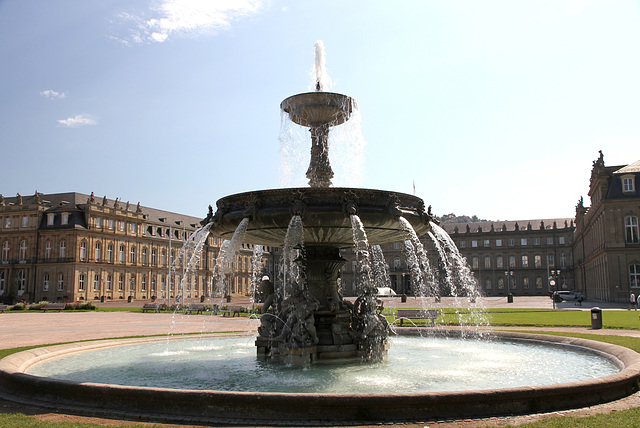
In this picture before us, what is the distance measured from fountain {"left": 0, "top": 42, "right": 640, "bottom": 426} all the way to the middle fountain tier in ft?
0.09

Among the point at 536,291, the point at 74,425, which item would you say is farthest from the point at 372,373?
the point at 536,291

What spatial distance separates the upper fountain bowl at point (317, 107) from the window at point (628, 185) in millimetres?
51659

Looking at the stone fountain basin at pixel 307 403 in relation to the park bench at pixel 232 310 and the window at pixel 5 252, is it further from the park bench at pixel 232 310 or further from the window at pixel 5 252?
the window at pixel 5 252

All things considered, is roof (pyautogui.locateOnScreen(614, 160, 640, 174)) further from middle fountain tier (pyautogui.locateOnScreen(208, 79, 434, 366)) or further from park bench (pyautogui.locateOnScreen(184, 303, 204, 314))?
middle fountain tier (pyautogui.locateOnScreen(208, 79, 434, 366))

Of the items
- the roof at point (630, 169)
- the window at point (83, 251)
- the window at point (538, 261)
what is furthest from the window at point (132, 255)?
the window at point (538, 261)

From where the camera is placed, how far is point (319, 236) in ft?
38.0

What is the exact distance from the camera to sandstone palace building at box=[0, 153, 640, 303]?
177ft

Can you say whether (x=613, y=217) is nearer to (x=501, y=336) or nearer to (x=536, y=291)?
(x=501, y=336)

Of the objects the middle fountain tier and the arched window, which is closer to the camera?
the middle fountain tier

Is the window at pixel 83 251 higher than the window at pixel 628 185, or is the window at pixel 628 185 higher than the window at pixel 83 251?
the window at pixel 628 185

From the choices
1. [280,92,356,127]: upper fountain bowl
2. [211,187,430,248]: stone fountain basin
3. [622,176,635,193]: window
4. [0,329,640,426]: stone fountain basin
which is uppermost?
[622,176,635,193]: window

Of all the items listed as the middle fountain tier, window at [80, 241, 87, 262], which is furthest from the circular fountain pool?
window at [80, 241, 87, 262]

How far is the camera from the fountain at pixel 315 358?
20.7ft

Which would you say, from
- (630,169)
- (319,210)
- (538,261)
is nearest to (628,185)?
(630,169)
